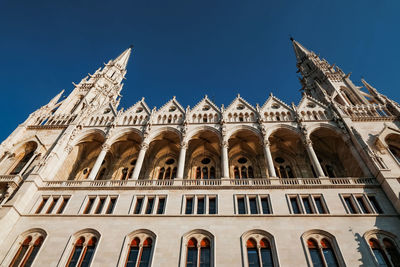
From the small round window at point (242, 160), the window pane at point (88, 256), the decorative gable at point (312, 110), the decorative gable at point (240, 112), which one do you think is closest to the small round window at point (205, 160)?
the small round window at point (242, 160)

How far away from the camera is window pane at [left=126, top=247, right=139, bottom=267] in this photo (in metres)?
14.8

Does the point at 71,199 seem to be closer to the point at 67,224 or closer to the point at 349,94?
the point at 67,224

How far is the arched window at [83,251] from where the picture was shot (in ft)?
49.6

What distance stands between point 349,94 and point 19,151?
3788cm

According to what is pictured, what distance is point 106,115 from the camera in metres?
28.0

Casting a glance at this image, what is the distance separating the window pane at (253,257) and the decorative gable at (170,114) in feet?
47.7

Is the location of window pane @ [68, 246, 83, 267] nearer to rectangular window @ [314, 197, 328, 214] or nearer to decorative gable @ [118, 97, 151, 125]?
decorative gable @ [118, 97, 151, 125]

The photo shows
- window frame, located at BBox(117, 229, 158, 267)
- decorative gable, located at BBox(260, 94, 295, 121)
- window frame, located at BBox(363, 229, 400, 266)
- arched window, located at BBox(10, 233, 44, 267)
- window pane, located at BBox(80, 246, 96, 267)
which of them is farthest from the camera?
decorative gable, located at BBox(260, 94, 295, 121)

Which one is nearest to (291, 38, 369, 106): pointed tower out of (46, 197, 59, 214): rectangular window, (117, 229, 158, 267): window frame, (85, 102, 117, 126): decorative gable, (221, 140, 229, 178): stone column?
(221, 140, 229, 178): stone column

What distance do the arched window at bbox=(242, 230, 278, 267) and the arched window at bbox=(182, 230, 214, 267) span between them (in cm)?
209

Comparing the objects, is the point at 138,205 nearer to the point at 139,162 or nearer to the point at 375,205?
the point at 139,162

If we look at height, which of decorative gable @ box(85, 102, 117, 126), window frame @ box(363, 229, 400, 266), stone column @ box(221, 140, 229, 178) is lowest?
window frame @ box(363, 229, 400, 266)

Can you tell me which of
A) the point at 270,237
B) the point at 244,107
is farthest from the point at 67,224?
the point at 244,107

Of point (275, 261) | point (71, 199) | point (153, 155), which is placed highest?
point (153, 155)
